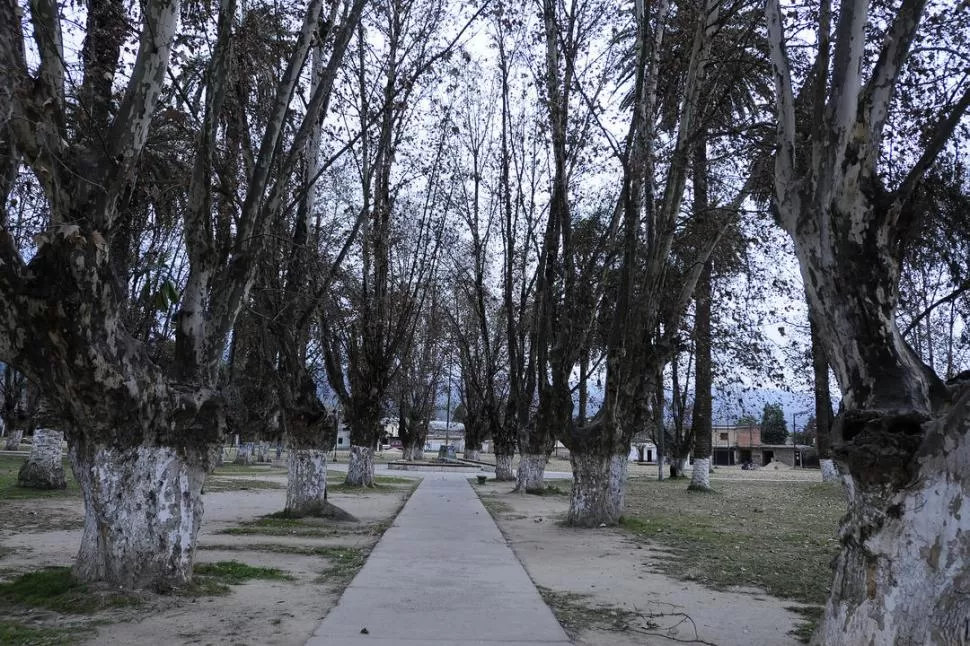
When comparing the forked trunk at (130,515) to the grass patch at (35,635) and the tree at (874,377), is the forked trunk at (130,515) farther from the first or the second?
the tree at (874,377)

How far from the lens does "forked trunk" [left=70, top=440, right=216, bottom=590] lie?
19.1ft

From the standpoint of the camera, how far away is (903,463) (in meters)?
4.13

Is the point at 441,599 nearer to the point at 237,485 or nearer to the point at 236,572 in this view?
the point at 236,572

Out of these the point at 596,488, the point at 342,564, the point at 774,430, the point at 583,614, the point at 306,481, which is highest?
the point at 774,430

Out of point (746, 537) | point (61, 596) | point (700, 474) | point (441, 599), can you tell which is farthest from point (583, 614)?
point (700, 474)

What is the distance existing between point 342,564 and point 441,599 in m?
2.38

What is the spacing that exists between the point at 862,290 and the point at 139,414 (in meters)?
5.14

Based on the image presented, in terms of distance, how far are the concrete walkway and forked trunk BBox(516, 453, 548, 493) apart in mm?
10661

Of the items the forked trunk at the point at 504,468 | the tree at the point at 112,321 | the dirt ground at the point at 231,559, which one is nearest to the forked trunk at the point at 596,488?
the dirt ground at the point at 231,559

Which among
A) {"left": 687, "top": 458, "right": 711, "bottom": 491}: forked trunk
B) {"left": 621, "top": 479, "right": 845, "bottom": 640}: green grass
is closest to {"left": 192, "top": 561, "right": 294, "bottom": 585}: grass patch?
{"left": 621, "top": 479, "right": 845, "bottom": 640}: green grass

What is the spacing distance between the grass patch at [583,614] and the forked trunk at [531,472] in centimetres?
1447

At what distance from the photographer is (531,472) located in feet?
70.1

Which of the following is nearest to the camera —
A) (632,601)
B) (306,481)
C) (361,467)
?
(632,601)

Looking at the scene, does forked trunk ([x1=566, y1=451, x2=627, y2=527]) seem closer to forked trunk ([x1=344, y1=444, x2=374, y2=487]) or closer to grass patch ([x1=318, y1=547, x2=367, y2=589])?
grass patch ([x1=318, y1=547, x2=367, y2=589])
